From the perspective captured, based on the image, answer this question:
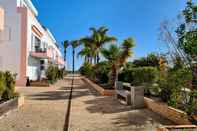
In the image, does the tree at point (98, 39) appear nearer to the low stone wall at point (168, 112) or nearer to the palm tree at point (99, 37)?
the palm tree at point (99, 37)

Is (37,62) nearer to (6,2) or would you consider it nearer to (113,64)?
(6,2)

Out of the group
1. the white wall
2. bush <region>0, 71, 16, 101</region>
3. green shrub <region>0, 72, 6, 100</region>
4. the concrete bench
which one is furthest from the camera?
the white wall

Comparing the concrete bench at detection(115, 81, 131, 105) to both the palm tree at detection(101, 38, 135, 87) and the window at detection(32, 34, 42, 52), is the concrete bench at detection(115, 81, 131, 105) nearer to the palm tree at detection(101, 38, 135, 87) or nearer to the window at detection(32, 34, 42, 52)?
the palm tree at detection(101, 38, 135, 87)

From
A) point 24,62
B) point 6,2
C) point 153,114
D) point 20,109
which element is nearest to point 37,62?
point 24,62

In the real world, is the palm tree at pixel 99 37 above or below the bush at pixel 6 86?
above

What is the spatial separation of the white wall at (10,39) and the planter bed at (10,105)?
48.3 feet

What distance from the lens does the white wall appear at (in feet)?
88.6

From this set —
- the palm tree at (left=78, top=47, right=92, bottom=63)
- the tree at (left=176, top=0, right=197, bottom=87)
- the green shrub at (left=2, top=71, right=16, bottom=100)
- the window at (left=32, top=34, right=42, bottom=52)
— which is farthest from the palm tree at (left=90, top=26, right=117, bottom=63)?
the tree at (left=176, top=0, right=197, bottom=87)

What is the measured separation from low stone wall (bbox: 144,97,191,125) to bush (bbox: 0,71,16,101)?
633 centimetres

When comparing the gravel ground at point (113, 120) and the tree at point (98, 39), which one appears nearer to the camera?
the gravel ground at point (113, 120)

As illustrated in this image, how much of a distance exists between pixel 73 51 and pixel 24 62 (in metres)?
65.1

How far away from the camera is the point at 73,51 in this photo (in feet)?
302

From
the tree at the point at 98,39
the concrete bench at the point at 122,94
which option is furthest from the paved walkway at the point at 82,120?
the tree at the point at 98,39

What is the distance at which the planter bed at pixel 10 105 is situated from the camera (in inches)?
418
